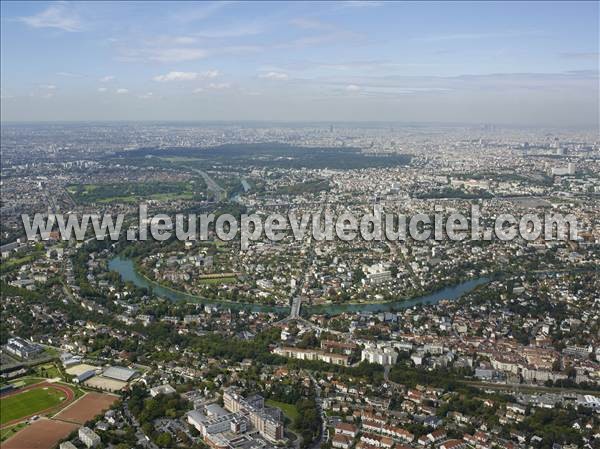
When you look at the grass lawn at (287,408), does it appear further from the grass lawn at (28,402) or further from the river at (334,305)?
the river at (334,305)

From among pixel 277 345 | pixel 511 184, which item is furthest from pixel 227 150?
pixel 277 345

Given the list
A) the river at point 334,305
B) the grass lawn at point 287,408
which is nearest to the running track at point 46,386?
the grass lawn at point 287,408

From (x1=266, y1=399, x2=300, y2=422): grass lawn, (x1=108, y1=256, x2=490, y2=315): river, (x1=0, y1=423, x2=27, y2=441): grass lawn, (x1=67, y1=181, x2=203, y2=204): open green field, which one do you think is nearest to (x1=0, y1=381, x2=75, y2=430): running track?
(x1=0, y1=423, x2=27, y2=441): grass lawn

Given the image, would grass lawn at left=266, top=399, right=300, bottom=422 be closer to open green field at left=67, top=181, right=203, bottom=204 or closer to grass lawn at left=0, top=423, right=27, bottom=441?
grass lawn at left=0, top=423, right=27, bottom=441

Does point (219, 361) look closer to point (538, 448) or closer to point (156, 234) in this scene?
point (538, 448)

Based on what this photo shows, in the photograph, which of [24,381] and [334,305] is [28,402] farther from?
[334,305]
